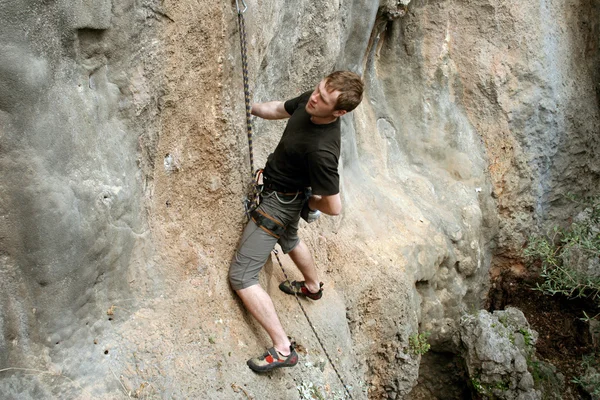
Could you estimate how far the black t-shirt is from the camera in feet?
13.2

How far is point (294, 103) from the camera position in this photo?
435 cm

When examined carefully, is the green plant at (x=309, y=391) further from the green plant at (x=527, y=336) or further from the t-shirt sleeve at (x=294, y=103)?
the green plant at (x=527, y=336)

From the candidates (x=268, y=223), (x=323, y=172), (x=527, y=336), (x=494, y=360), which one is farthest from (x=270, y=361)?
(x=527, y=336)

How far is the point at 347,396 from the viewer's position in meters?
5.06

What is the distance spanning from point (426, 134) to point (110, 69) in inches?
209

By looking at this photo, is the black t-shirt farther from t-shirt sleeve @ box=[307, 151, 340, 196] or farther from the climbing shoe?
the climbing shoe

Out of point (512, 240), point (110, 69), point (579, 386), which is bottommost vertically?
point (579, 386)

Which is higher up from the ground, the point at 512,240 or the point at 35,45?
the point at 35,45

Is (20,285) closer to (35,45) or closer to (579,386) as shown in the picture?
(35,45)

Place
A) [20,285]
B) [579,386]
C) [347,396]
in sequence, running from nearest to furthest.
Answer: [20,285] → [347,396] → [579,386]

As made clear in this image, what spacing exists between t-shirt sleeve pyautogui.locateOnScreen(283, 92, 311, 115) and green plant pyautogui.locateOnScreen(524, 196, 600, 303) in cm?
446

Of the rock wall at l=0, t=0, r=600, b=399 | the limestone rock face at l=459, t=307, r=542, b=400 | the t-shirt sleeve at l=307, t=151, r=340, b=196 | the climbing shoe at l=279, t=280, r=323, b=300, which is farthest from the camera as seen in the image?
the limestone rock face at l=459, t=307, r=542, b=400

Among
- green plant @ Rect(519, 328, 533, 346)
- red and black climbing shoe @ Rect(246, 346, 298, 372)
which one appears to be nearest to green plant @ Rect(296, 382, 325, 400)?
red and black climbing shoe @ Rect(246, 346, 298, 372)

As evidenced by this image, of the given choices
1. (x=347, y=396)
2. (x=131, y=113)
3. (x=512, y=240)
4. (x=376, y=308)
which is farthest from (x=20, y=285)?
(x=512, y=240)
